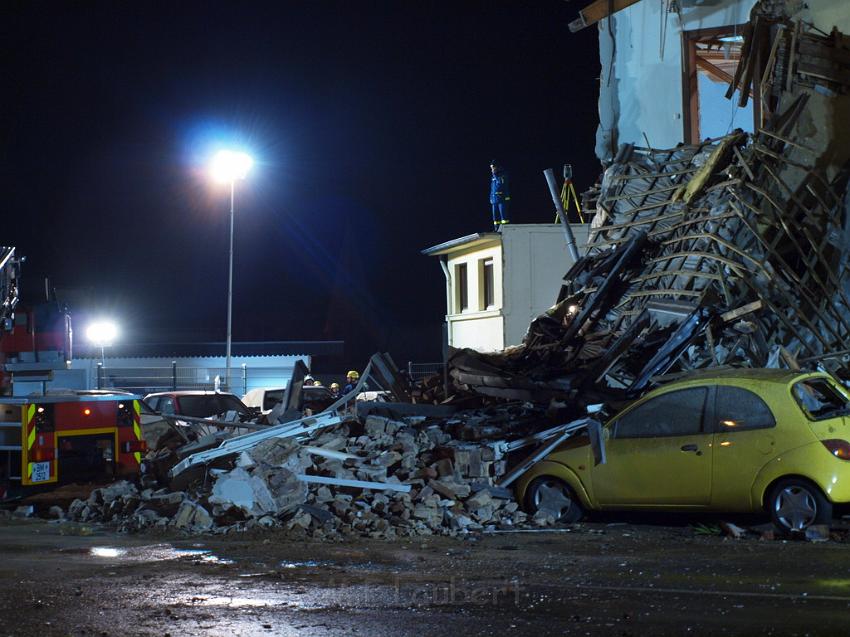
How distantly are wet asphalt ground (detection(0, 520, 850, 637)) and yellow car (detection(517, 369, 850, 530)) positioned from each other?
0.44 meters

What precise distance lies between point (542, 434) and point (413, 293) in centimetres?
4363

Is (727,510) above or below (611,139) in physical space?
below

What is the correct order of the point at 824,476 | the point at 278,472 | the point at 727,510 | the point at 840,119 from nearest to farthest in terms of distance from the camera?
the point at 824,476, the point at 727,510, the point at 278,472, the point at 840,119

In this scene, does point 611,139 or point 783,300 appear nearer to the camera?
point 783,300

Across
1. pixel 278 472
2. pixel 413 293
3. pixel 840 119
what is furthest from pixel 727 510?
pixel 413 293

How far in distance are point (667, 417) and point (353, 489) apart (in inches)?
141

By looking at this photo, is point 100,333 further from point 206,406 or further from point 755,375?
point 755,375

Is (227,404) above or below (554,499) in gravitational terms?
above

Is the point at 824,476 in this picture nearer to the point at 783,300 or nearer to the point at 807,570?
the point at 807,570

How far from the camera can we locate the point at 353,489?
11.2m

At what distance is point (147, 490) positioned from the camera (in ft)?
41.4

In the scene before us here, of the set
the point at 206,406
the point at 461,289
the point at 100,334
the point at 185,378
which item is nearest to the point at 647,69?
the point at 461,289

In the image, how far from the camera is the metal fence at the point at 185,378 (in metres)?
31.2

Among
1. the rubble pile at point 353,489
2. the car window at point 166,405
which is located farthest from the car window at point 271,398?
the rubble pile at point 353,489
